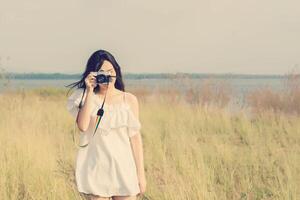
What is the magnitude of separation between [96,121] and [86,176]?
0.31 meters

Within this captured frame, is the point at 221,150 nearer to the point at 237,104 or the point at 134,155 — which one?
the point at 134,155

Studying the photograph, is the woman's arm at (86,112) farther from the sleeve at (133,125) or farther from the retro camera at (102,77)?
the sleeve at (133,125)

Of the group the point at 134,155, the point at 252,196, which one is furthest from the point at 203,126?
the point at 134,155

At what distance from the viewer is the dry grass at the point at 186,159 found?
5.12 meters

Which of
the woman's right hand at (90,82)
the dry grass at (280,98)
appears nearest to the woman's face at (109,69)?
the woman's right hand at (90,82)

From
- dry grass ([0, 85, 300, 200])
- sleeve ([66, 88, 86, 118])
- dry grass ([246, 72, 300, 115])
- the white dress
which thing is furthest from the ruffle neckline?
dry grass ([246, 72, 300, 115])

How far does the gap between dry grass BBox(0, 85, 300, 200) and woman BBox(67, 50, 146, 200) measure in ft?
6.04

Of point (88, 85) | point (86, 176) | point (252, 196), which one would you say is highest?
point (88, 85)

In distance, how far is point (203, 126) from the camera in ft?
34.6

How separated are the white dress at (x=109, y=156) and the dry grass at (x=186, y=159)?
1.86m

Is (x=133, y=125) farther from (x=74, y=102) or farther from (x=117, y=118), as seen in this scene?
(x=74, y=102)

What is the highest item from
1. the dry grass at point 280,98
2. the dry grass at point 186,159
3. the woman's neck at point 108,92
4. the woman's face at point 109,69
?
the woman's face at point 109,69

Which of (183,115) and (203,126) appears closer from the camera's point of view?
(203,126)

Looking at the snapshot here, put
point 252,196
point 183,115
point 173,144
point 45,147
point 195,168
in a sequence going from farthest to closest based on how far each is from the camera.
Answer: point 183,115
point 173,144
point 45,147
point 195,168
point 252,196
